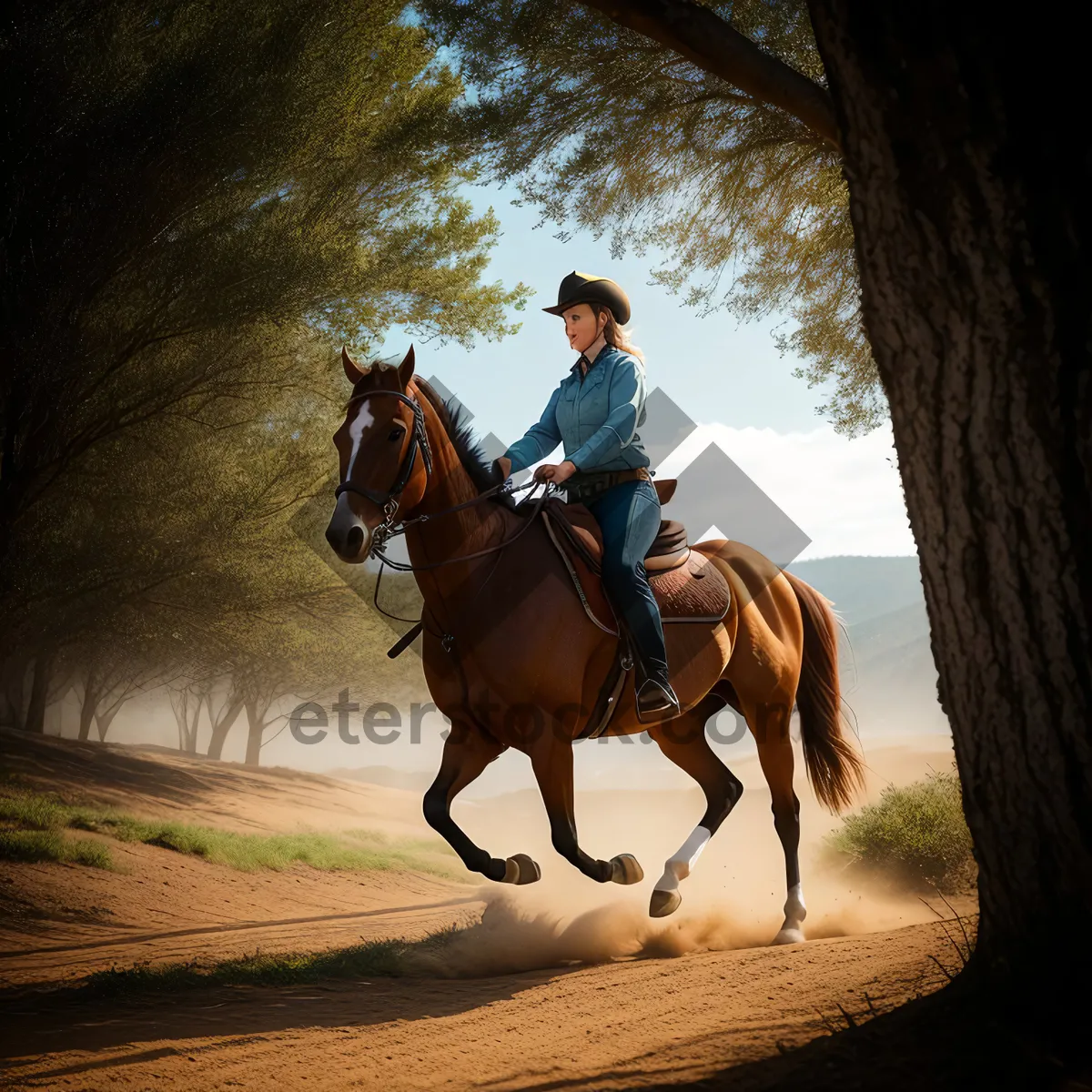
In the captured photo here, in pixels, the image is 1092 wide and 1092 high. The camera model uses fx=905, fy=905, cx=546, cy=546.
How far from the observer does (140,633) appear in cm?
1471

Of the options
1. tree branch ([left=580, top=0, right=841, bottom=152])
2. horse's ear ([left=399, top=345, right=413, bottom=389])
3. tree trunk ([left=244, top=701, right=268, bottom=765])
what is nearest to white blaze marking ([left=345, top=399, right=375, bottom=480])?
horse's ear ([left=399, top=345, right=413, bottom=389])

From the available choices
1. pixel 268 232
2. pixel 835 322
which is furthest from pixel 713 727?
pixel 268 232

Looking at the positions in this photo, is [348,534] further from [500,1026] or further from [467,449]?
[500,1026]

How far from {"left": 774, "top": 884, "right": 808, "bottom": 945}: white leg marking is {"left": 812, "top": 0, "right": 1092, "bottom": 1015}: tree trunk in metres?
3.05

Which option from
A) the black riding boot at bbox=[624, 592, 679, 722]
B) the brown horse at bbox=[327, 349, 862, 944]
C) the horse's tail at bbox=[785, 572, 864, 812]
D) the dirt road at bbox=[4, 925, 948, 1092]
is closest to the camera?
the dirt road at bbox=[4, 925, 948, 1092]

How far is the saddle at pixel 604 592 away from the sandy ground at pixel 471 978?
62.3 inches

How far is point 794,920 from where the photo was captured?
614 cm

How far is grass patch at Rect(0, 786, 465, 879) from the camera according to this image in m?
10.7

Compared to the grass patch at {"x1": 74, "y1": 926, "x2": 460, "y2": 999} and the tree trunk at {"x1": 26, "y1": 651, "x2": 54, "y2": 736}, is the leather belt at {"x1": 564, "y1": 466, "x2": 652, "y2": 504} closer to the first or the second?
the grass patch at {"x1": 74, "y1": 926, "x2": 460, "y2": 999}

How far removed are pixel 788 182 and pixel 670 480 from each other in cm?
412

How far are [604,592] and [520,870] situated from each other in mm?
1717

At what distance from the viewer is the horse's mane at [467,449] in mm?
5582

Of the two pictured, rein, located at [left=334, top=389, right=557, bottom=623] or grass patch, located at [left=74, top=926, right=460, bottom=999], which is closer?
rein, located at [left=334, top=389, right=557, bottom=623]

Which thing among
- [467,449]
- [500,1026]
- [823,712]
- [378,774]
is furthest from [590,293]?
[378,774]
